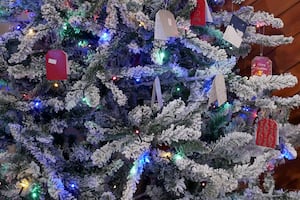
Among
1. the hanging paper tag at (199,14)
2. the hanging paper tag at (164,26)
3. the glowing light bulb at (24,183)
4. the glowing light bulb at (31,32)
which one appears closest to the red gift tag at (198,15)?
the hanging paper tag at (199,14)

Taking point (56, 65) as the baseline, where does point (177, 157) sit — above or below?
below

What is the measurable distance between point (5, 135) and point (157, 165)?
537 mm

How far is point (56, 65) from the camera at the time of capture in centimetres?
143

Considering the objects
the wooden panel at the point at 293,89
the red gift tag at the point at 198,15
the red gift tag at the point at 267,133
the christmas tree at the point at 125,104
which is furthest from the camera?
the wooden panel at the point at 293,89

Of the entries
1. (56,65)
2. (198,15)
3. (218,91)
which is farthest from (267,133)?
(56,65)

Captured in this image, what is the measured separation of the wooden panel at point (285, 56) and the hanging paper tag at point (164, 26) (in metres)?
0.72

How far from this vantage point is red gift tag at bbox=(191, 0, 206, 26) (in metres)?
1.53

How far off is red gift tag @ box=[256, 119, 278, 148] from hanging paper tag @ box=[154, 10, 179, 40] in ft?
1.58

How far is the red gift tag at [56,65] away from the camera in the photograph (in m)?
1.43

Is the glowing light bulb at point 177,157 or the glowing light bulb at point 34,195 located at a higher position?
the glowing light bulb at point 177,157

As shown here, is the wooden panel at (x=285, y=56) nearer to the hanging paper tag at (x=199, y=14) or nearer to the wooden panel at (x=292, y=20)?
the wooden panel at (x=292, y=20)

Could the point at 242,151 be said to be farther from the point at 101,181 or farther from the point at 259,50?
the point at 259,50

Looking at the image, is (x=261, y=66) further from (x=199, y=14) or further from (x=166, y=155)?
(x=166, y=155)

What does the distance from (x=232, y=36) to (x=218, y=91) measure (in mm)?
230
